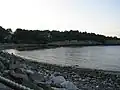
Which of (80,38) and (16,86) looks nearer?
(16,86)

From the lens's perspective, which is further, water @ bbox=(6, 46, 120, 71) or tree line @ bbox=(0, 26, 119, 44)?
tree line @ bbox=(0, 26, 119, 44)

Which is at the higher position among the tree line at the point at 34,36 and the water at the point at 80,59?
the tree line at the point at 34,36

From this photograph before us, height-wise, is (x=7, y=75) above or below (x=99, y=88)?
above

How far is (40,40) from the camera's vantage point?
152875 mm

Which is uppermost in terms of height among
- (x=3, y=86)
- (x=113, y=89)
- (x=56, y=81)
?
(x=3, y=86)

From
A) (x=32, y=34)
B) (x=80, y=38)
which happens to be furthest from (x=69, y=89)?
(x=80, y=38)

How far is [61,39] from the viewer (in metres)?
181

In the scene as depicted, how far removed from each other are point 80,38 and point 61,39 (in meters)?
20.0

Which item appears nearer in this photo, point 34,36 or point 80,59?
point 80,59

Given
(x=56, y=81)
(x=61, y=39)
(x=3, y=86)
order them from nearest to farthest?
(x=3, y=86) < (x=56, y=81) < (x=61, y=39)

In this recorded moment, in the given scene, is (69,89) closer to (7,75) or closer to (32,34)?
(7,75)

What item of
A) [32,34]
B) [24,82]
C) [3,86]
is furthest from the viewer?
[32,34]

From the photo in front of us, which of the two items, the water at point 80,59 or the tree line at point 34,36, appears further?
the tree line at point 34,36

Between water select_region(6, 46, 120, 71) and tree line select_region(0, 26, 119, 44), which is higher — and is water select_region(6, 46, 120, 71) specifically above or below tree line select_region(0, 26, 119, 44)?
below
